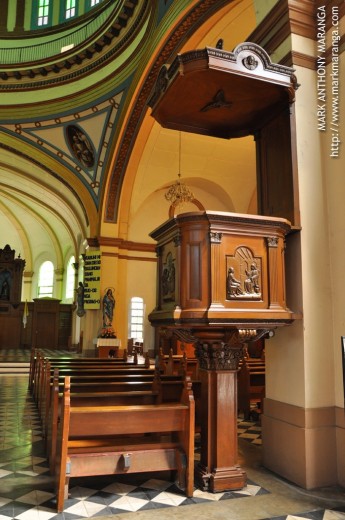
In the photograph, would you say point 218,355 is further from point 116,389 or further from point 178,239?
point 116,389

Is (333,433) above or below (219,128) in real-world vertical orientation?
below

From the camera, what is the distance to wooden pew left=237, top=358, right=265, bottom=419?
6512 mm

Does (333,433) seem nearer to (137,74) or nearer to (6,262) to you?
(137,74)

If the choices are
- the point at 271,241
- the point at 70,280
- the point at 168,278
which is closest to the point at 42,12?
the point at 70,280

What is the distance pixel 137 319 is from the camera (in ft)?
45.8

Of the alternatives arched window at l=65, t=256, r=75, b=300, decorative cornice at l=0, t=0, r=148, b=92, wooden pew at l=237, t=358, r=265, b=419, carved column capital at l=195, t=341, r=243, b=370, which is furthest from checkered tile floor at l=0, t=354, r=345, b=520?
arched window at l=65, t=256, r=75, b=300

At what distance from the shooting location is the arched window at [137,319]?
547 inches

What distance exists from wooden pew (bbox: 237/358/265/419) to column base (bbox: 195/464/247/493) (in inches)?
112

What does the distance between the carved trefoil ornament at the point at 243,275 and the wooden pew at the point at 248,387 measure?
10.6 ft

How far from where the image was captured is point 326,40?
4.18m

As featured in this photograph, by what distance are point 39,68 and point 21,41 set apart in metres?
1.95

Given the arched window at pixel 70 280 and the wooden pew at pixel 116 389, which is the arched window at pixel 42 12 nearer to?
the arched window at pixel 70 280

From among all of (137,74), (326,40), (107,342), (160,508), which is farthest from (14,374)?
(326,40)

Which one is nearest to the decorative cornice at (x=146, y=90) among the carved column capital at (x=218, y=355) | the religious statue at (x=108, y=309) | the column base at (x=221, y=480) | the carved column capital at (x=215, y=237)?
the religious statue at (x=108, y=309)
